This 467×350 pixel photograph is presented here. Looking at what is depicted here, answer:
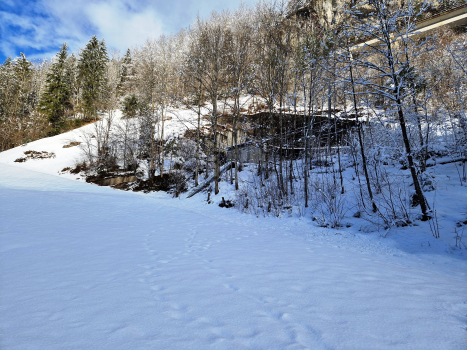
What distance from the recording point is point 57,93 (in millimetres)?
33844

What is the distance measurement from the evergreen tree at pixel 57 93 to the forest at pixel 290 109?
0.18m

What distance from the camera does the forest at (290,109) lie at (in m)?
6.73

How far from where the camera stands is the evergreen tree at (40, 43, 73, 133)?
109 ft

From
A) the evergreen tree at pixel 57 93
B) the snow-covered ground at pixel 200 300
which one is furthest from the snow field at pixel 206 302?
the evergreen tree at pixel 57 93

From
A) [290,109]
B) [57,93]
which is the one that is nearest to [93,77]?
[57,93]

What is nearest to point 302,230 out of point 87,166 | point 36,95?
point 87,166

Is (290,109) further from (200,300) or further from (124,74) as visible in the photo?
(124,74)

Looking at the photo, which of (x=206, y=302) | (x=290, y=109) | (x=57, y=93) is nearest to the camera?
(x=206, y=302)

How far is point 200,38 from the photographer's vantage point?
16.2 meters

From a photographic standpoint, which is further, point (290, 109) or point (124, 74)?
point (124, 74)

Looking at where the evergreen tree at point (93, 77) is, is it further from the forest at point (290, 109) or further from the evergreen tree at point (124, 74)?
the evergreen tree at point (124, 74)

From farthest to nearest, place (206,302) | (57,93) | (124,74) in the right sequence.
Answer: (124,74) < (57,93) < (206,302)

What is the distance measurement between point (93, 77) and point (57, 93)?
630 cm

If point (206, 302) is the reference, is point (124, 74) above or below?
above
